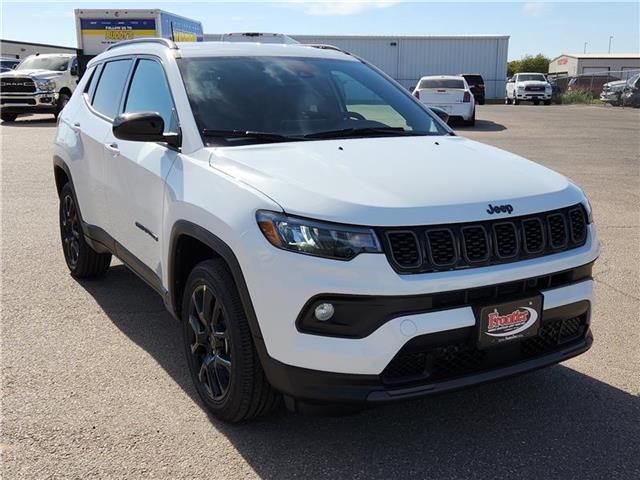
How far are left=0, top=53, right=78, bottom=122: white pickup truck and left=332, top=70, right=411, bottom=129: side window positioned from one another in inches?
742

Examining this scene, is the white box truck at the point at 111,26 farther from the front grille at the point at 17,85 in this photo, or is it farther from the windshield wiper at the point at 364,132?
the windshield wiper at the point at 364,132

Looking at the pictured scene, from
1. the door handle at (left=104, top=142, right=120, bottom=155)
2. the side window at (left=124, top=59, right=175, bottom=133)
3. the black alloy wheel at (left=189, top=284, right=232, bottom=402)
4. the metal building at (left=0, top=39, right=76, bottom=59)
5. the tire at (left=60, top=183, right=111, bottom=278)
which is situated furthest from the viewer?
the metal building at (left=0, top=39, right=76, bottom=59)

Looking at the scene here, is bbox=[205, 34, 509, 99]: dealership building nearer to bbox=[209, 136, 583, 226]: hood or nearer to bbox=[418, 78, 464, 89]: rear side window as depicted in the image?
bbox=[418, 78, 464, 89]: rear side window

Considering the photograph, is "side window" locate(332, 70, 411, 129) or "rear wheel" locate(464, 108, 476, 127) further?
"rear wheel" locate(464, 108, 476, 127)

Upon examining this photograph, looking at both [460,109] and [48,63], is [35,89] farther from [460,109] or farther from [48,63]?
[460,109]

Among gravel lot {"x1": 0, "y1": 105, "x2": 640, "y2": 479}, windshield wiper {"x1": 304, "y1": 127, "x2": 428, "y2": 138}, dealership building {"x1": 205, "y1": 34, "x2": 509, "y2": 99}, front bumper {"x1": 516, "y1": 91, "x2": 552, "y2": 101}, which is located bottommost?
gravel lot {"x1": 0, "y1": 105, "x2": 640, "y2": 479}

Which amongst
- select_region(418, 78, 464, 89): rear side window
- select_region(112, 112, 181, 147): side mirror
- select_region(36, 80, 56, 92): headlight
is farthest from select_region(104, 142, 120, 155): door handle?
select_region(36, 80, 56, 92): headlight

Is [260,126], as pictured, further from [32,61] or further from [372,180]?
[32,61]

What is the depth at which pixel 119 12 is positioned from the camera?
797 inches

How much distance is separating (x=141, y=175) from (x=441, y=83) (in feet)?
59.6

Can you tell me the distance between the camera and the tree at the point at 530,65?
94188 millimetres

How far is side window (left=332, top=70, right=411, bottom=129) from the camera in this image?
13.8ft

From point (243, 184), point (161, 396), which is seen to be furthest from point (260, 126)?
point (161, 396)

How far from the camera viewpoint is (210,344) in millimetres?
3314
